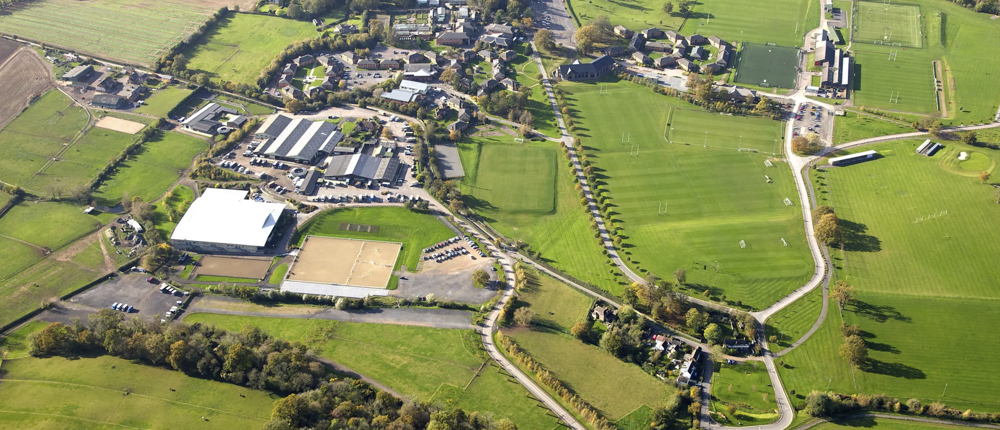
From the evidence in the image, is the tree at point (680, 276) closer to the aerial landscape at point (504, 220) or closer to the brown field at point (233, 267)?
the aerial landscape at point (504, 220)

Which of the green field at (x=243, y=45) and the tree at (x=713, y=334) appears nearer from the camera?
the tree at (x=713, y=334)

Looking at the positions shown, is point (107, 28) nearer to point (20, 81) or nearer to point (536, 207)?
point (20, 81)

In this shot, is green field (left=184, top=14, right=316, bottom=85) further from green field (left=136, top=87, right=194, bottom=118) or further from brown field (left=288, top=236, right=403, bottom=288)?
brown field (left=288, top=236, right=403, bottom=288)

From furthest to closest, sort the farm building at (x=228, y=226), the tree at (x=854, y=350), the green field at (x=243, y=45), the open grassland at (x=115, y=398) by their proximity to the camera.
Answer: the green field at (x=243, y=45) → the farm building at (x=228, y=226) → the tree at (x=854, y=350) → the open grassland at (x=115, y=398)

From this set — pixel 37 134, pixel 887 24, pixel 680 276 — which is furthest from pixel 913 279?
pixel 37 134

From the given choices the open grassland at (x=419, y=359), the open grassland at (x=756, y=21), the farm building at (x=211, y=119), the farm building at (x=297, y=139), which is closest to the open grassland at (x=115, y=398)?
the open grassland at (x=419, y=359)

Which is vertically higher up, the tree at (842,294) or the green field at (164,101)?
the tree at (842,294)

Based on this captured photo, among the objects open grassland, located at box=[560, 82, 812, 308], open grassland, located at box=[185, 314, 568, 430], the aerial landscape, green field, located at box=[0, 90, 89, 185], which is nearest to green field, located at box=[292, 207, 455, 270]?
the aerial landscape
